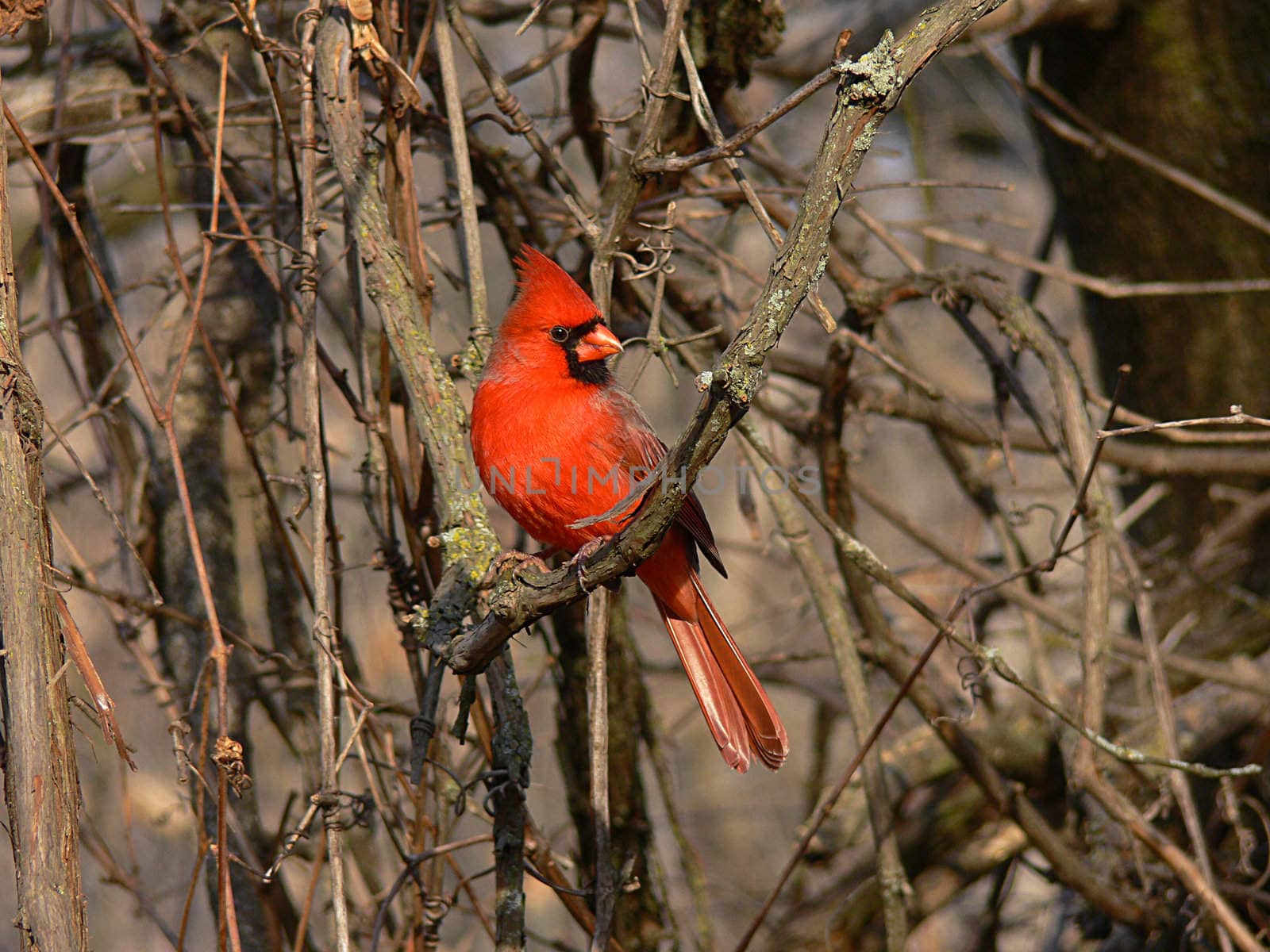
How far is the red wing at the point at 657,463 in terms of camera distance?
2592 mm

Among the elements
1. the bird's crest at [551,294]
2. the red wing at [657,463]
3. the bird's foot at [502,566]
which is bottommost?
the bird's foot at [502,566]

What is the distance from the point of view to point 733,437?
121 inches

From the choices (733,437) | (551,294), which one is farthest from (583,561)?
(733,437)

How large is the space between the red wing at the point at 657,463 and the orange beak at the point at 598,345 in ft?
A: 0.40

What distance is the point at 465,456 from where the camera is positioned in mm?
2105

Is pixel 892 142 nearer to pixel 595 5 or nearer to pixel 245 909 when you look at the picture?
pixel 595 5

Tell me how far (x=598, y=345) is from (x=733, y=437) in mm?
565

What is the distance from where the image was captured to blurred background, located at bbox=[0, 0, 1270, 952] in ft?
8.32

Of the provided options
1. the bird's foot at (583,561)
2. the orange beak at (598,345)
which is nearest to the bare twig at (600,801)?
the bird's foot at (583,561)

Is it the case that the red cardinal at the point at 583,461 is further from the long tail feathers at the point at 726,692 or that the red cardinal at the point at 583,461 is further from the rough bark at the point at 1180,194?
the rough bark at the point at 1180,194

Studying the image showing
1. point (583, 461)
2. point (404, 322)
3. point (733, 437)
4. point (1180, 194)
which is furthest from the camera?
point (1180, 194)

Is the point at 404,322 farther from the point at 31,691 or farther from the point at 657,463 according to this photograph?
the point at 31,691

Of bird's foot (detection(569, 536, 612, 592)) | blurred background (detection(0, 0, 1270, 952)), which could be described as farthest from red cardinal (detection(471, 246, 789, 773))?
bird's foot (detection(569, 536, 612, 592))

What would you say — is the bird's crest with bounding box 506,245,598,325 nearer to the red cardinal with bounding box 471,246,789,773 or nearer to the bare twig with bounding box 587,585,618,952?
the red cardinal with bounding box 471,246,789,773
